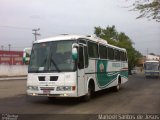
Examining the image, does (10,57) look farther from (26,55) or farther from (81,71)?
(81,71)

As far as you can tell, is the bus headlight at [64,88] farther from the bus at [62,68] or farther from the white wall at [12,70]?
the white wall at [12,70]

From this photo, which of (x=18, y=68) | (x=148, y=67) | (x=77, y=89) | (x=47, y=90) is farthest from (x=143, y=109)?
(x=18, y=68)

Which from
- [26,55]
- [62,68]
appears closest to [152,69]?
[26,55]

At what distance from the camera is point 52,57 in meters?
14.2

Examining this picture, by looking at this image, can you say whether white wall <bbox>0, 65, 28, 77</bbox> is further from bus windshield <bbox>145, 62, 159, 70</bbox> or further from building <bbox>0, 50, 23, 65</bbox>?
bus windshield <bbox>145, 62, 159, 70</bbox>

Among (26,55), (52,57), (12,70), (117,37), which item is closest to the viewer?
(52,57)

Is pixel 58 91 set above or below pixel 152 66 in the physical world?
below

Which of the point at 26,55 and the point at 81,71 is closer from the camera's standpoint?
the point at 81,71

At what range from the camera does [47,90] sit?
Answer: 13.9m

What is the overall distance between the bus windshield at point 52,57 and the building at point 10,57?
50380mm

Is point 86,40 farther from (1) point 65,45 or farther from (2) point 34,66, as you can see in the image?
(2) point 34,66

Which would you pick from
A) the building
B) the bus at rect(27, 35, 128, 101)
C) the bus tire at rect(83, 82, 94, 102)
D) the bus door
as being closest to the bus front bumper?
the bus at rect(27, 35, 128, 101)

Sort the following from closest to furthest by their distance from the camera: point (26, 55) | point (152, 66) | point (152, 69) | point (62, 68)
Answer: point (62, 68), point (26, 55), point (152, 69), point (152, 66)

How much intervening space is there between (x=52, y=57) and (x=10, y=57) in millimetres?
52755
